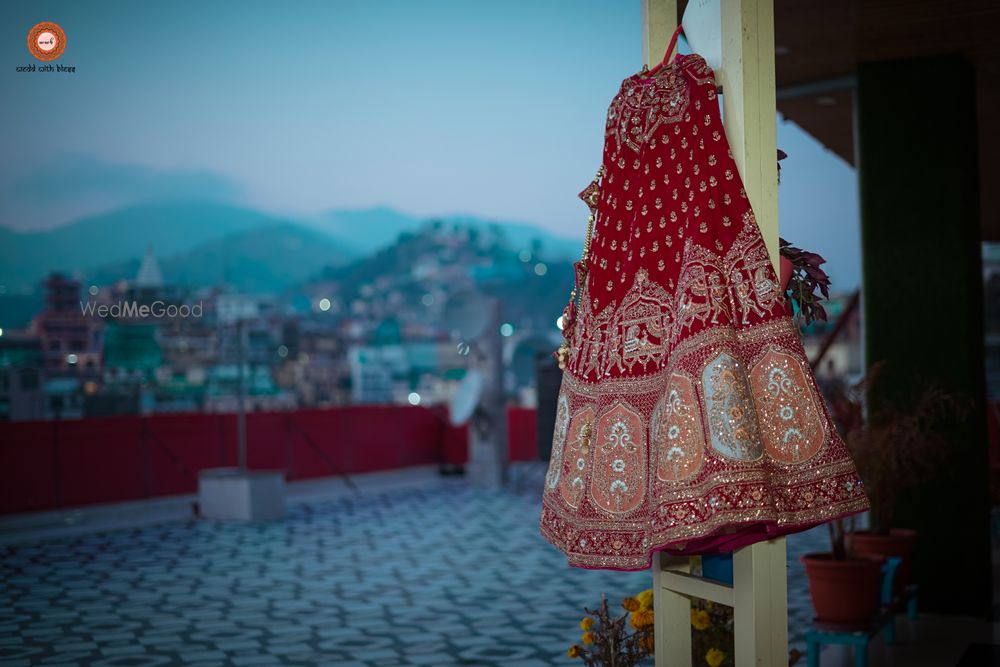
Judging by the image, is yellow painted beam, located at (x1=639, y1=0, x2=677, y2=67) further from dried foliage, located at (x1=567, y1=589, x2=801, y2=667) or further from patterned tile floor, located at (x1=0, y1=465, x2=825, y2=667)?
patterned tile floor, located at (x1=0, y1=465, x2=825, y2=667)

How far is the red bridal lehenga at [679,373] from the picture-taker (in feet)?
7.18

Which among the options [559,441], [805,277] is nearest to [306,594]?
[559,441]

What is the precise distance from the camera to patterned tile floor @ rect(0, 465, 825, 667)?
208 inches

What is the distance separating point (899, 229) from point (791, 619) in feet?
7.39

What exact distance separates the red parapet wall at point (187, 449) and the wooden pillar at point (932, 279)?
26.1 ft

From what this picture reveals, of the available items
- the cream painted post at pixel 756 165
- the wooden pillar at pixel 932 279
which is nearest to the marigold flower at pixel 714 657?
the cream painted post at pixel 756 165

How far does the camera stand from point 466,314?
14914 mm

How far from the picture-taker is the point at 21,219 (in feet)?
56.5

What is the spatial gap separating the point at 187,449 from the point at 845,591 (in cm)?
894

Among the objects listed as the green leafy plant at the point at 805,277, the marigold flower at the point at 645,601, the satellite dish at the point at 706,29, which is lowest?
the marigold flower at the point at 645,601

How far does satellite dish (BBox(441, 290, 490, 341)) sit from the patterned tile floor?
13.7 feet

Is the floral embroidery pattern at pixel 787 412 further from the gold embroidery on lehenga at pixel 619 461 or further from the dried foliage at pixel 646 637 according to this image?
the dried foliage at pixel 646 637

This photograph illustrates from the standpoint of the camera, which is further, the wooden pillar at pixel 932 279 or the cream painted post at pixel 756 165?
the wooden pillar at pixel 932 279

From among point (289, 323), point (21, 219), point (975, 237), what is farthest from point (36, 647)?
point (289, 323)
